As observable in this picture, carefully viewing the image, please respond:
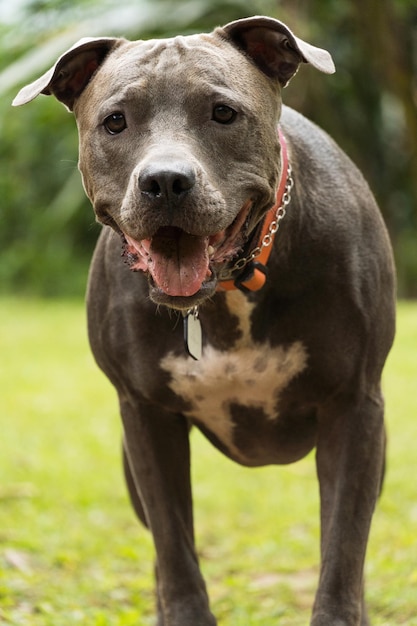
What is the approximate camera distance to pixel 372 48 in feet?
39.2

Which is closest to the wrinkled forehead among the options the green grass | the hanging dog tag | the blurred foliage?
the hanging dog tag

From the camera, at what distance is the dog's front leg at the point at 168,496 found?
4.19m

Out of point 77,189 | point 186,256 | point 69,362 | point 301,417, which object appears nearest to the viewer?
point 186,256

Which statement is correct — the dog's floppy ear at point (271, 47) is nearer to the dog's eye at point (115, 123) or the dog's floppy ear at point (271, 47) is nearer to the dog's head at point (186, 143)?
the dog's head at point (186, 143)

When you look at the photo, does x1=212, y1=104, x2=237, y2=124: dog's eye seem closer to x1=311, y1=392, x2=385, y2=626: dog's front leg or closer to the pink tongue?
the pink tongue

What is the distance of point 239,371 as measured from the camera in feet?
13.4

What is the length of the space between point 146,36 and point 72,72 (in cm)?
1066

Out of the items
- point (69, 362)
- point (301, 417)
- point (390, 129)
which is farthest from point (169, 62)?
point (390, 129)

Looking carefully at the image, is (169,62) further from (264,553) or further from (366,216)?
(264,553)

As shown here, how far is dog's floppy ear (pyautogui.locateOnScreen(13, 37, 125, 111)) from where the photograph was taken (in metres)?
3.74

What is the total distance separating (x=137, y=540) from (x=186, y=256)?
3.59m

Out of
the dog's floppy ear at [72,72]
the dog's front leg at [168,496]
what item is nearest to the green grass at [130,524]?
the dog's front leg at [168,496]

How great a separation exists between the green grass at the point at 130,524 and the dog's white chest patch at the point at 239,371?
4.07 ft

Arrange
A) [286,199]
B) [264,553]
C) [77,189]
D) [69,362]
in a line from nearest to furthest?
[286,199]
[264,553]
[69,362]
[77,189]
